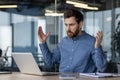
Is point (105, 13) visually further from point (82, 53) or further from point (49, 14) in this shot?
point (82, 53)

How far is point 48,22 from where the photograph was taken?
855 cm

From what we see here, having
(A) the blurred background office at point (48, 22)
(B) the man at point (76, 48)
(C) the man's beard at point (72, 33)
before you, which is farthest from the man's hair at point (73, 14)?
(A) the blurred background office at point (48, 22)

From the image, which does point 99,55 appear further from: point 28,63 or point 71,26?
point 28,63

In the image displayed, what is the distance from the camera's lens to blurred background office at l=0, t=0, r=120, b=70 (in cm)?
848

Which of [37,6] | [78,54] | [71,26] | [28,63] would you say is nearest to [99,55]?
[78,54]

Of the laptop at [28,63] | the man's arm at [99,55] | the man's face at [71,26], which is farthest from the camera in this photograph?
the man's face at [71,26]

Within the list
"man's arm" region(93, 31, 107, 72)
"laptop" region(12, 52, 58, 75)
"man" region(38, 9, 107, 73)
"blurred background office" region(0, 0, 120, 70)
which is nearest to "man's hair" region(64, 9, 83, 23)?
"man" region(38, 9, 107, 73)

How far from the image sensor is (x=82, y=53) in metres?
3.79

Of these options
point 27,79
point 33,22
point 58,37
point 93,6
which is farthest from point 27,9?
point 27,79

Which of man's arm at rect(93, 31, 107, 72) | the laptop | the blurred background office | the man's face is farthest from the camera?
the blurred background office

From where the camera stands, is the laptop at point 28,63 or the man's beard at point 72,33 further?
the man's beard at point 72,33

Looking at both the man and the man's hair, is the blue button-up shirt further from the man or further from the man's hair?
the man's hair

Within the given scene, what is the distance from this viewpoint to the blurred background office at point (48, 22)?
27.8ft

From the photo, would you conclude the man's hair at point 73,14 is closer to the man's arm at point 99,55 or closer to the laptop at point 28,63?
the man's arm at point 99,55
